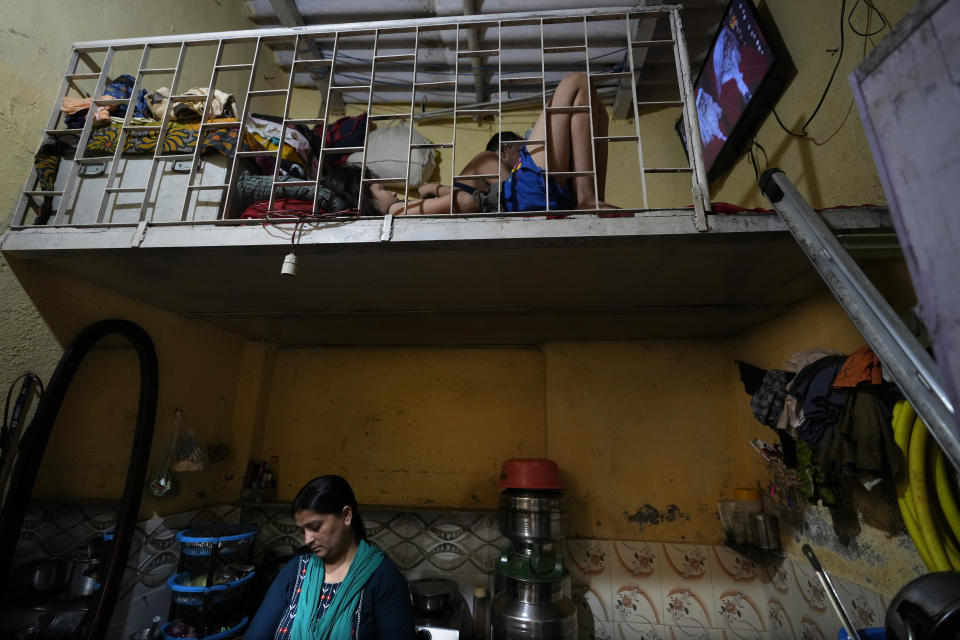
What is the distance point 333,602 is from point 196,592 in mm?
1198

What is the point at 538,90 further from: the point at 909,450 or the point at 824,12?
the point at 909,450

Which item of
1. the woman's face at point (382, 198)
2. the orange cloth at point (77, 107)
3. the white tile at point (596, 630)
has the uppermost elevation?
the orange cloth at point (77, 107)

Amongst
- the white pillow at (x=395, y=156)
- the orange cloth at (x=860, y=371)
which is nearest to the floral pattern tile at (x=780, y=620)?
the orange cloth at (x=860, y=371)

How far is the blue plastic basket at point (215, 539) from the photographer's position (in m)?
2.20

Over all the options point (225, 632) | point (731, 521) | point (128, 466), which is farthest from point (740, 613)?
point (128, 466)

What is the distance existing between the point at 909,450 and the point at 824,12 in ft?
6.56

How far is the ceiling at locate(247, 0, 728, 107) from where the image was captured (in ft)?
10.3

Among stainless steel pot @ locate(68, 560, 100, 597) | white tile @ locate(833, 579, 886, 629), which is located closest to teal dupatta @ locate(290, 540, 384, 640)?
stainless steel pot @ locate(68, 560, 100, 597)

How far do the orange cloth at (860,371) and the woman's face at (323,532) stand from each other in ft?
6.44

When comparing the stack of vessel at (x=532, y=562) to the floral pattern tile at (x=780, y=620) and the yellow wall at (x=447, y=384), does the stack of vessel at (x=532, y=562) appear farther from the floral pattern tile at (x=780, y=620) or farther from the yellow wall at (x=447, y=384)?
the floral pattern tile at (x=780, y=620)

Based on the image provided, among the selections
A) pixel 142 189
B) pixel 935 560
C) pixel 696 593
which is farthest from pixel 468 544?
pixel 142 189

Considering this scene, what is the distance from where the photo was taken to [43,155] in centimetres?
199

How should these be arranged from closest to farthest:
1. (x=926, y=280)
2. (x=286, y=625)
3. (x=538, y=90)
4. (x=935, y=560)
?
(x=926, y=280) → (x=935, y=560) → (x=286, y=625) → (x=538, y=90)

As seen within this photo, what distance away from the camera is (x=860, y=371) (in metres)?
1.47
